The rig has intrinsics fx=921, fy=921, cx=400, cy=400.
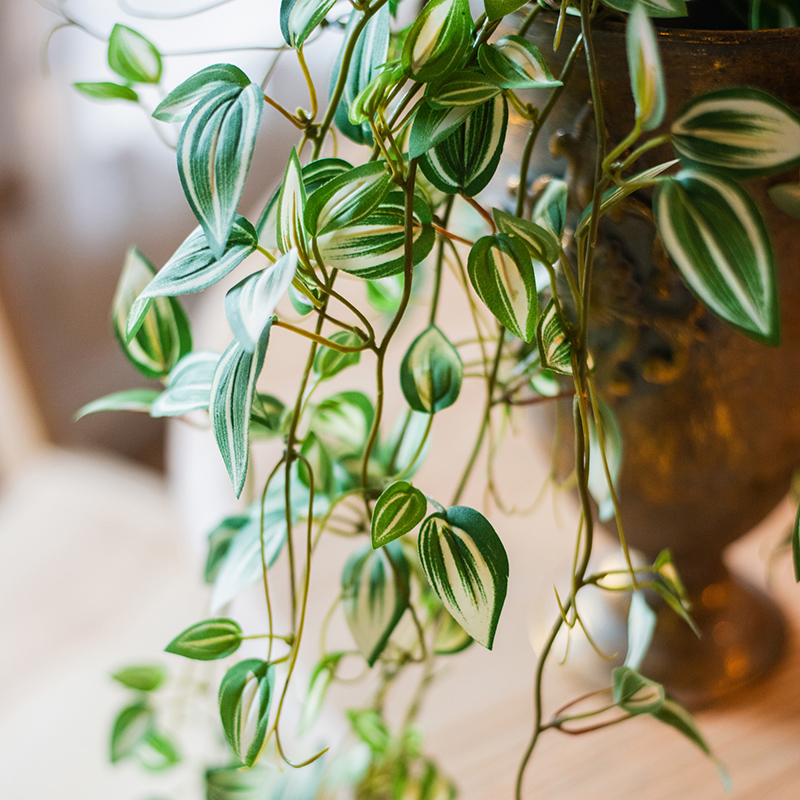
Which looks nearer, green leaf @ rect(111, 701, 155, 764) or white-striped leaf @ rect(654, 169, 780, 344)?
white-striped leaf @ rect(654, 169, 780, 344)

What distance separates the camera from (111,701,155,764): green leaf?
494mm

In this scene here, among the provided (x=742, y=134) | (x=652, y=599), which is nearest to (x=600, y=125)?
(x=742, y=134)

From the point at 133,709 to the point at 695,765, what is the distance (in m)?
0.32

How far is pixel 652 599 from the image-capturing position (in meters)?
0.57

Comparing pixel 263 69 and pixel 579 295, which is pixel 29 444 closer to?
pixel 263 69

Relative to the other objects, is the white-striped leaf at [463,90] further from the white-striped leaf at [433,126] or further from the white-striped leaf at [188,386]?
the white-striped leaf at [188,386]

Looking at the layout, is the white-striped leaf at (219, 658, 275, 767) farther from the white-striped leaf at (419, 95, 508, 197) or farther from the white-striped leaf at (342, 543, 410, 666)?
the white-striped leaf at (419, 95, 508, 197)

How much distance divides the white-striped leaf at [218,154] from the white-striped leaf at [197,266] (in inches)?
0.7

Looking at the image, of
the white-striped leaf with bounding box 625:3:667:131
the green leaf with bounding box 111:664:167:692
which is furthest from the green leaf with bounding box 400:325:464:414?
the green leaf with bounding box 111:664:167:692

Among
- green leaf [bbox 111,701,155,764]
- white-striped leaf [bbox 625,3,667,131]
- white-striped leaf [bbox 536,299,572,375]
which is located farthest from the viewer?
green leaf [bbox 111,701,155,764]

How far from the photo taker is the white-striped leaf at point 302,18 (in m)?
0.28

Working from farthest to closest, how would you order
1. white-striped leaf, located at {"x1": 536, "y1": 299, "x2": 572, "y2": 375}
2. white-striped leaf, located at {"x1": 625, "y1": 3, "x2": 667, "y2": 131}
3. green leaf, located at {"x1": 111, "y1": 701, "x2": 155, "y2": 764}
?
1. green leaf, located at {"x1": 111, "y1": 701, "x2": 155, "y2": 764}
2. white-striped leaf, located at {"x1": 536, "y1": 299, "x2": 572, "y2": 375}
3. white-striped leaf, located at {"x1": 625, "y1": 3, "x2": 667, "y2": 131}

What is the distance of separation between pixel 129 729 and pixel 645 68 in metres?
0.43

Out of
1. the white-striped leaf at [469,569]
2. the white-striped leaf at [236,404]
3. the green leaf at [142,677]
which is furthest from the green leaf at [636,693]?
the green leaf at [142,677]
